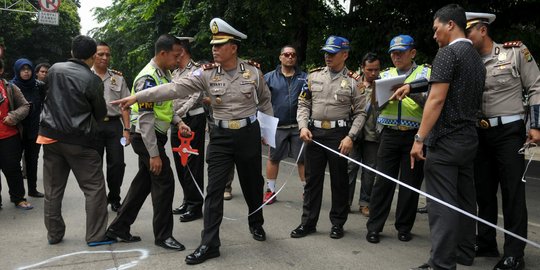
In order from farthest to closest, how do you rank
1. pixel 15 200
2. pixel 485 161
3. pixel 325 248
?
pixel 15 200 < pixel 325 248 < pixel 485 161

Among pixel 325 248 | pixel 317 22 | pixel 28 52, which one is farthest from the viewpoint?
pixel 28 52

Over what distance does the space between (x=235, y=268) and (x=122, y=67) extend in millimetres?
22369

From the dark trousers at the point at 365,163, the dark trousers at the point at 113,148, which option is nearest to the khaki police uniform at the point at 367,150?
the dark trousers at the point at 365,163

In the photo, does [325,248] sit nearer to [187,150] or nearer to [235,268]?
[235,268]

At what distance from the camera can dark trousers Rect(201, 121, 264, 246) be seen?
3979 mm

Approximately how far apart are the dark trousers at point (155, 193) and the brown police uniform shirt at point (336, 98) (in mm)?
1431

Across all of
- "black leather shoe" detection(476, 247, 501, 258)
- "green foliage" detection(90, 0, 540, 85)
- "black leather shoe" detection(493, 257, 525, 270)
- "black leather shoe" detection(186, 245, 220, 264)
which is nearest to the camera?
"black leather shoe" detection(493, 257, 525, 270)

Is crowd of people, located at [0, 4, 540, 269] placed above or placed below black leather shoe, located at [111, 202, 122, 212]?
above

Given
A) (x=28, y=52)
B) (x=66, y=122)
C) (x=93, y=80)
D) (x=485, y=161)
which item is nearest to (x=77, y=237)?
(x=66, y=122)

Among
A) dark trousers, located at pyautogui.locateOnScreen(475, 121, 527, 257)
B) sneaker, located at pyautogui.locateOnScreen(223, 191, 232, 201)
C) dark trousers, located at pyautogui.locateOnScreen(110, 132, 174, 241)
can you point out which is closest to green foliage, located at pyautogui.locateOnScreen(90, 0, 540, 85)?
sneaker, located at pyautogui.locateOnScreen(223, 191, 232, 201)

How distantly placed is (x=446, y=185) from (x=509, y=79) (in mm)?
1155

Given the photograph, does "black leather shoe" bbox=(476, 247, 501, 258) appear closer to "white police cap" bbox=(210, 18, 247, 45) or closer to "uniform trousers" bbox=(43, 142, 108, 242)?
"white police cap" bbox=(210, 18, 247, 45)

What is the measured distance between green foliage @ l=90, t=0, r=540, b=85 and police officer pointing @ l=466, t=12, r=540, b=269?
16.0 ft

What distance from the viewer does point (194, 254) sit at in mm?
3811
